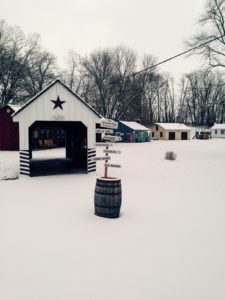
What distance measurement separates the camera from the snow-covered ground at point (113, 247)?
3775mm

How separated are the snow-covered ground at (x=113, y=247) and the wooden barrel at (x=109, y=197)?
8.3 inches

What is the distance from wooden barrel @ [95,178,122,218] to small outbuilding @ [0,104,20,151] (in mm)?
20254

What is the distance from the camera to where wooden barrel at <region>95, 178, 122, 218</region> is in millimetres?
6637

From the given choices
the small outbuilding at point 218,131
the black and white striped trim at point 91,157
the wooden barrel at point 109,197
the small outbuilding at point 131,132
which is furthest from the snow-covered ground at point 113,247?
the small outbuilding at point 218,131

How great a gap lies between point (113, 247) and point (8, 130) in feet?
74.8

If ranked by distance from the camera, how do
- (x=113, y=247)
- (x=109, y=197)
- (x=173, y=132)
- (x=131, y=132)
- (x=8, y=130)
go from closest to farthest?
(x=113, y=247)
(x=109, y=197)
(x=8, y=130)
(x=131, y=132)
(x=173, y=132)

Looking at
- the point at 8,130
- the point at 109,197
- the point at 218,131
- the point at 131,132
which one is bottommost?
the point at 109,197

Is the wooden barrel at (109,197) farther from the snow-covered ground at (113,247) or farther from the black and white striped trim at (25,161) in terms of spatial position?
the black and white striped trim at (25,161)

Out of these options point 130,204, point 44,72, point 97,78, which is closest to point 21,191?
point 130,204

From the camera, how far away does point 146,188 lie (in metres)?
10.1

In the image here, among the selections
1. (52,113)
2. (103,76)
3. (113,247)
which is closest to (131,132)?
(103,76)

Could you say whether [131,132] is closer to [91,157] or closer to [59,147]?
[59,147]

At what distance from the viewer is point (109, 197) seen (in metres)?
6.64

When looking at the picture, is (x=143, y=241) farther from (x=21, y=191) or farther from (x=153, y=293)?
(x=21, y=191)
